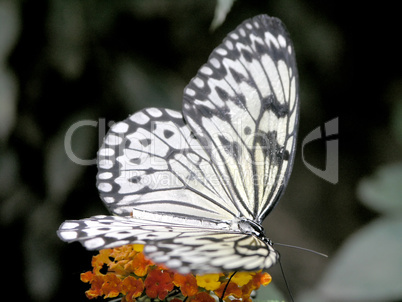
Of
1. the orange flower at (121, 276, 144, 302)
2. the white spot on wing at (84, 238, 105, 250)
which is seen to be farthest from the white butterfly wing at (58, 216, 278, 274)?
the orange flower at (121, 276, 144, 302)

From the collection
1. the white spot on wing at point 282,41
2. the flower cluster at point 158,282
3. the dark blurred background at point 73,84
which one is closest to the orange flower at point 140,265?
the flower cluster at point 158,282

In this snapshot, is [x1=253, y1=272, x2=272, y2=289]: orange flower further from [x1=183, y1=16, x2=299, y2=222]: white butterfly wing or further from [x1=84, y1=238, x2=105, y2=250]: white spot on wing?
[x1=84, y1=238, x2=105, y2=250]: white spot on wing

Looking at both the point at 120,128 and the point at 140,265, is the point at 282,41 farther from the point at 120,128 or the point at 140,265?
the point at 140,265

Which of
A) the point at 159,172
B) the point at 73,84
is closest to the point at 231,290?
the point at 159,172

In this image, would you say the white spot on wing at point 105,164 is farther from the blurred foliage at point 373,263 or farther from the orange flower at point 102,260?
the blurred foliage at point 373,263

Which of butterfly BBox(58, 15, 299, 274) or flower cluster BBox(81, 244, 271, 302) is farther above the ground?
butterfly BBox(58, 15, 299, 274)

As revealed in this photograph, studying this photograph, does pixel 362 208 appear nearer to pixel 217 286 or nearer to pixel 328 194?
pixel 328 194

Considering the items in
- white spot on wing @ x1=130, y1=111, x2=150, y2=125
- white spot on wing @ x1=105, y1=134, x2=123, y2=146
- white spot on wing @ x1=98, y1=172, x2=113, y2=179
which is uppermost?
white spot on wing @ x1=130, y1=111, x2=150, y2=125
